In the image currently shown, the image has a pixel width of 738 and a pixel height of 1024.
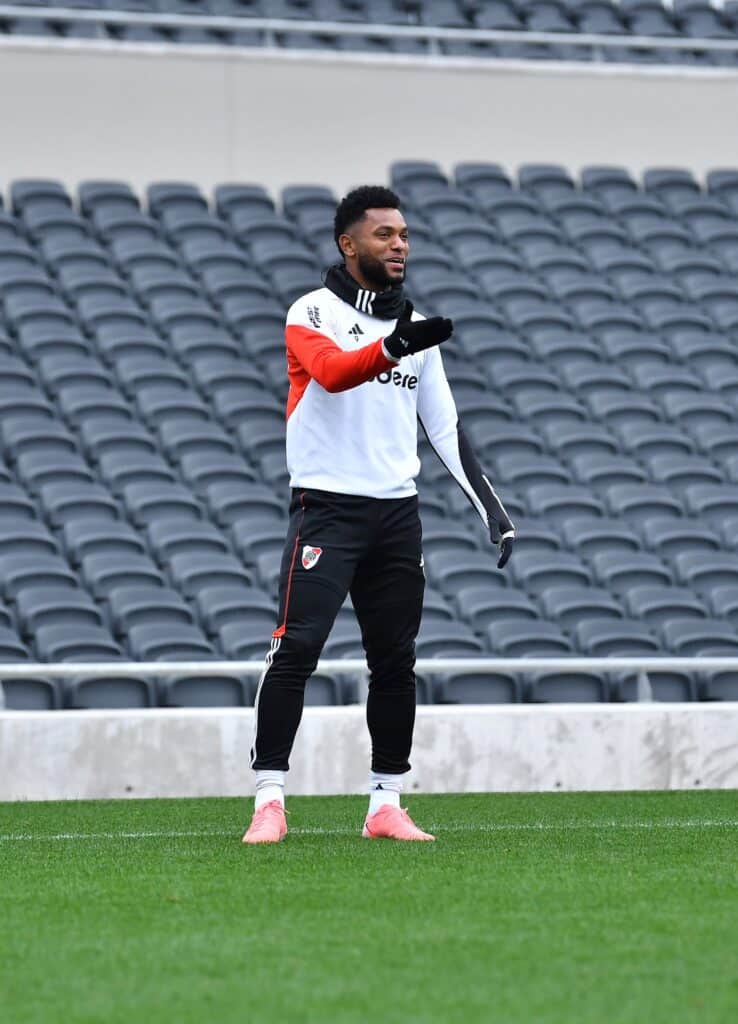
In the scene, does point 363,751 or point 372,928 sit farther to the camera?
point 363,751

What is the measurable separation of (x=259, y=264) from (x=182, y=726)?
631cm

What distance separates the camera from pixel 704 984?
9.04 feet

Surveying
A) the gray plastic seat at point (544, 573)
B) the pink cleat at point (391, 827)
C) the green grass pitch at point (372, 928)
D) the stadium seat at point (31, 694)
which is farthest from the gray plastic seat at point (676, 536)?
the pink cleat at point (391, 827)

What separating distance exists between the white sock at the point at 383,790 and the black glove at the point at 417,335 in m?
1.18

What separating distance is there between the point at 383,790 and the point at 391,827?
0.11 metres

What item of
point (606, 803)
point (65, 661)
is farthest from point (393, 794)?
point (65, 661)

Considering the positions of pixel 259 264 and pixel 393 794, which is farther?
pixel 259 264

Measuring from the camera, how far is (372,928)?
10.6 feet

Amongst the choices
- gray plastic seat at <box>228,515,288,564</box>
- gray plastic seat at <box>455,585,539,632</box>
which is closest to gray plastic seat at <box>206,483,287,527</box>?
gray plastic seat at <box>228,515,288,564</box>

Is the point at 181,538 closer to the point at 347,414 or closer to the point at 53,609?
the point at 53,609

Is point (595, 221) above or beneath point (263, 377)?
above

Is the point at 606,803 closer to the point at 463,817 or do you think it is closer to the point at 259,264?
the point at 463,817

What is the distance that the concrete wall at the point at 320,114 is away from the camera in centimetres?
1379

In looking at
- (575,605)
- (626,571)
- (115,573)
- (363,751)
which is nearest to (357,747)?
(363,751)
